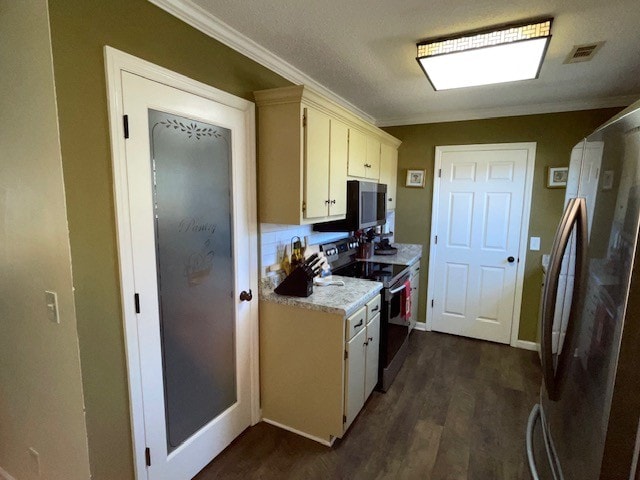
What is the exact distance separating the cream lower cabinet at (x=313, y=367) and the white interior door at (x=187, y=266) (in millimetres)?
200

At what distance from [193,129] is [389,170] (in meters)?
2.42

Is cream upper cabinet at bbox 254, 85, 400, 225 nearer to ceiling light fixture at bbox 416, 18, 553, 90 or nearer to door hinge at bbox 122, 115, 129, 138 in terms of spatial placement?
ceiling light fixture at bbox 416, 18, 553, 90

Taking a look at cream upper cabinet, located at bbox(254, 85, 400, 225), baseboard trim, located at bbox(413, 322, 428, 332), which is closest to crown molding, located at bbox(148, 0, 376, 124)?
cream upper cabinet, located at bbox(254, 85, 400, 225)

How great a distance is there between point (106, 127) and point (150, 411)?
1286 mm

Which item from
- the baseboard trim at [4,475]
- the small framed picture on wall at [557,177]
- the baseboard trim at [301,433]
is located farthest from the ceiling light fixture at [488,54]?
the baseboard trim at [4,475]

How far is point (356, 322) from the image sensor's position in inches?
84.3

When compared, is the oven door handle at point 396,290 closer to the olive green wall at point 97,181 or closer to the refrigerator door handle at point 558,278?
the refrigerator door handle at point 558,278

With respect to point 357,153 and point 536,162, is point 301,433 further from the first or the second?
point 536,162

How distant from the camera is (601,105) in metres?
3.06

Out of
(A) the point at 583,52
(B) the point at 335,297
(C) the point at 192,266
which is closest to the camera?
(C) the point at 192,266

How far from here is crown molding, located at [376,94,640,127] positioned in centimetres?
301

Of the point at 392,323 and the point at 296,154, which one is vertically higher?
the point at 296,154

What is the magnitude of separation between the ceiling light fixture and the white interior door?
4.03 ft

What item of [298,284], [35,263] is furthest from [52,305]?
[298,284]
